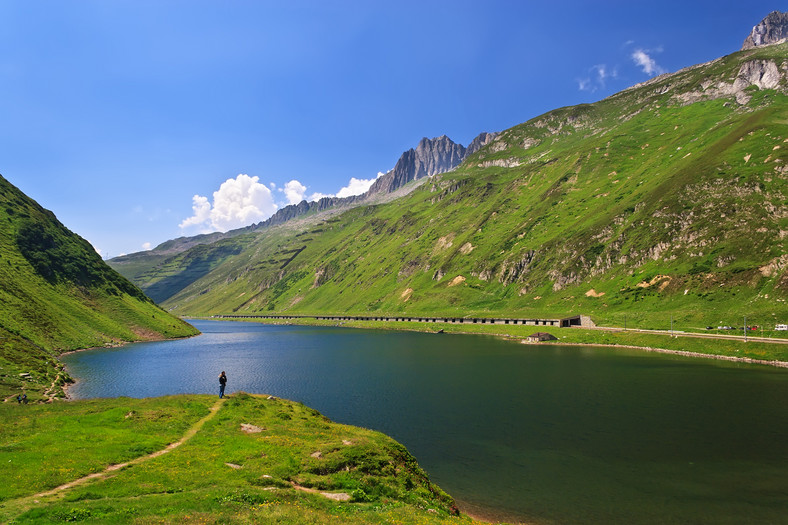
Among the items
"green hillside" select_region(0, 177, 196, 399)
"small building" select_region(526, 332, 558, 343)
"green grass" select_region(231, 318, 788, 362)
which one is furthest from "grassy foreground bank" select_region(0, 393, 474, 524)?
"small building" select_region(526, 332, 558, 343)

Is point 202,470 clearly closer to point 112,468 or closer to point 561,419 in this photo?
point 112,468

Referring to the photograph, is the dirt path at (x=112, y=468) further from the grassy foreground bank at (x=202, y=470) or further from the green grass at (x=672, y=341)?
the green grass at (x=672, y=341)

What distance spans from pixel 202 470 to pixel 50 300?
160719 mm

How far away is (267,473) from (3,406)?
1439 inches

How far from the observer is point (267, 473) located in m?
27.3

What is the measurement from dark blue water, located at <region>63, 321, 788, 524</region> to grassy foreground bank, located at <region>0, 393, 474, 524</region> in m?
10.3

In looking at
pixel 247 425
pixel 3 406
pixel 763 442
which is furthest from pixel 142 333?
pixel 763 442

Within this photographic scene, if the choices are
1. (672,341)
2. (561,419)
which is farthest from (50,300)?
(672,341)

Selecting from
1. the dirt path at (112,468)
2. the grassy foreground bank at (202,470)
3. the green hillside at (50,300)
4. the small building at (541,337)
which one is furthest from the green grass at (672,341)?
the green hillside at (50,300)

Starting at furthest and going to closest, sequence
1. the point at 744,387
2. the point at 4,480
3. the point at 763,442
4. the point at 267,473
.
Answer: the point at 744,387, the point at 763,442, the point at 267,473, the point at 4,480

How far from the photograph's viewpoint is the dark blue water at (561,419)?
33.8 m

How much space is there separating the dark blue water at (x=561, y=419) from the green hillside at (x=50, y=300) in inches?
471

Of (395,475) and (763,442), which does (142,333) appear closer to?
(395,475)

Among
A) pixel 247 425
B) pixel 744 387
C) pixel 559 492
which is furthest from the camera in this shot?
pixel 744 387
